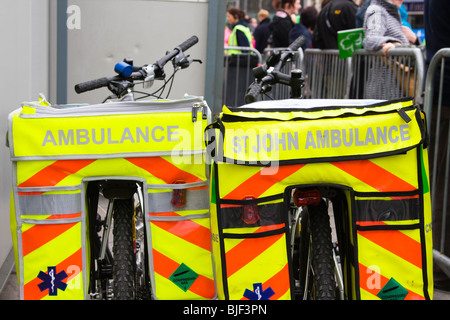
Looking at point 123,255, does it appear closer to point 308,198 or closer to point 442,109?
point 308,198

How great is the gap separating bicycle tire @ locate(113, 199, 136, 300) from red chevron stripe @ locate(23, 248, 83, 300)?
16 centimetres

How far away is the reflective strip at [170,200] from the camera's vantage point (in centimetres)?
343

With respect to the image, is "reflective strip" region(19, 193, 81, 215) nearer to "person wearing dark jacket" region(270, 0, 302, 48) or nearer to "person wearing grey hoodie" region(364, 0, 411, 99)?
"person wearing grey hoodie" region(364, 0, 411, 99)

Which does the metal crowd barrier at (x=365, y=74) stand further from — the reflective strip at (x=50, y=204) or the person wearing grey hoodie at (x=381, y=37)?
the reflective strip at (x=50, y=204)

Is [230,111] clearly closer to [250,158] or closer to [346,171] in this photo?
[250,158]

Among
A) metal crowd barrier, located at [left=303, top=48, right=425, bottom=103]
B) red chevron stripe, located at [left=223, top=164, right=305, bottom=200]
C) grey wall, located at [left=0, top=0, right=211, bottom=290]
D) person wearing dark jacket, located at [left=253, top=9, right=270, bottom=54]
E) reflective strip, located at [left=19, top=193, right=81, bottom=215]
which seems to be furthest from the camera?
person wearing dark jacket, located at [left=253, top=9, right=270, bottom=54]

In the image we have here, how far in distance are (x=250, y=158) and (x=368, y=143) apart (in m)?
0.47

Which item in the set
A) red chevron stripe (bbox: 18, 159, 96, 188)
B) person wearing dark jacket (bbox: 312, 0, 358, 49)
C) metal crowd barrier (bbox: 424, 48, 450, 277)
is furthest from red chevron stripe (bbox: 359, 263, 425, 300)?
person wearing dark jacket (bbox: 312, 0, 358, 49)

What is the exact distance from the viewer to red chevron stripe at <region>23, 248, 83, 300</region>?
11.2ft

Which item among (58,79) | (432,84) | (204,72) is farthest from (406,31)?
(58,79)

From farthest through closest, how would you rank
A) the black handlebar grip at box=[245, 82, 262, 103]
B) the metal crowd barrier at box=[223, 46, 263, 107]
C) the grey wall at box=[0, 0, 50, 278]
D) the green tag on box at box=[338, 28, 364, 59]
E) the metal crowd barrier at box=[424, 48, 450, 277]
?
the metal crowd barrier at box=[223, 46, 263, 107], the green tag on box at box=[338, 28, 364, 59], the metal crowd barrier at box=[424, 48, 450, 277], the grey wall at box=[0, 0, 50, 278], the black handlebar grip at box=[245, 82, 262, 103]

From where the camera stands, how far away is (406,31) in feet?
26.3

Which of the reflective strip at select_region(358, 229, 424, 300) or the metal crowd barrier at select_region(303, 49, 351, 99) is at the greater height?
the metal crowd barrier at select_region(303, 49, 351, 99)

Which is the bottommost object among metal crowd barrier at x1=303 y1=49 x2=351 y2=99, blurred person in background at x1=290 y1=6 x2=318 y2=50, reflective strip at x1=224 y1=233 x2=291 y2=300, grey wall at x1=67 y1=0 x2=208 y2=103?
reflective strip at x1=224 y1=233 x2=291 y2=300
